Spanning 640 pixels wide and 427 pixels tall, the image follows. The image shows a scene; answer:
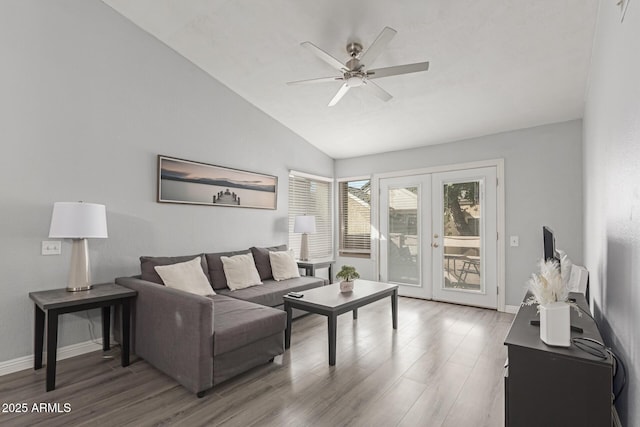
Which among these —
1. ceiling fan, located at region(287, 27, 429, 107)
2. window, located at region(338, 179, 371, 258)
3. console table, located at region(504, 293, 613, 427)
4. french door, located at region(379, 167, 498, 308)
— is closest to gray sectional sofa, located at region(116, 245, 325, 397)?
console table, located at region(504, 293, 613, 427)

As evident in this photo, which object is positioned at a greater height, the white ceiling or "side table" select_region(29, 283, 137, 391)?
the white ceiling

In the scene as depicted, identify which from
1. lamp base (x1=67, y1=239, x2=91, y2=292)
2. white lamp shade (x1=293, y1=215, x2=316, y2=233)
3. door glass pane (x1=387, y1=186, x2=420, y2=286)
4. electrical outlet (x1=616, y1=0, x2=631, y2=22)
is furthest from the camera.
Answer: door glass pane (x1=387, y1=186, x2=420, y2=286)

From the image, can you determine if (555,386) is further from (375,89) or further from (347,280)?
(375,89)

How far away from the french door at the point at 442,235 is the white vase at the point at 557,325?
3.21 m

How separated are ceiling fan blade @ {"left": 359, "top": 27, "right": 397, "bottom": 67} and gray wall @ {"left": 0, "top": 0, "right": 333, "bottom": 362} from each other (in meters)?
2.26

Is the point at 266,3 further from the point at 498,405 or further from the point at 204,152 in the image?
the point at 498,405

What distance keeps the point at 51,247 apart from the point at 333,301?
252cm

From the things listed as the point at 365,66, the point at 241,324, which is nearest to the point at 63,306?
the point at 241,324

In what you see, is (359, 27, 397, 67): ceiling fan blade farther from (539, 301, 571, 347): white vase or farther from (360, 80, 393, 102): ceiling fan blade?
(539, 301, 571, 347): white vase

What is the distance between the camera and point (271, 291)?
3590 mm

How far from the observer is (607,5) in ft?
6.73

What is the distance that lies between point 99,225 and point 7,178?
0.76 meters

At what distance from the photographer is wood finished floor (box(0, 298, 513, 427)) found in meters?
1.98

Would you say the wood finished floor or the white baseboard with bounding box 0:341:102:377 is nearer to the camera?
the wood finished floor
